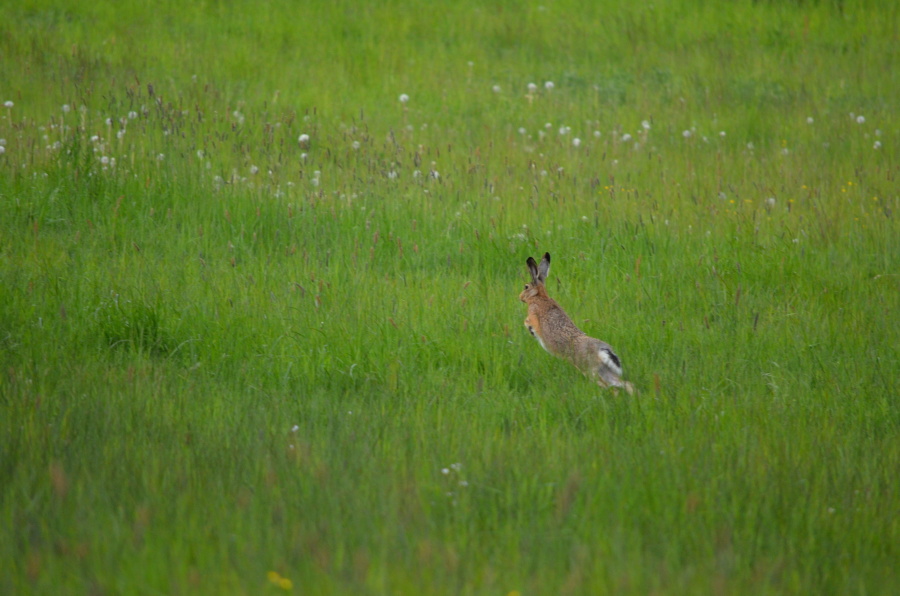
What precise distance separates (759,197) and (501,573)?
6784 mm

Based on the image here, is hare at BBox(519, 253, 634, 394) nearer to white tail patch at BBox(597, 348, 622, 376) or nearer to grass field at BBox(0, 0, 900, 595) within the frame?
white tail patch at BBox(597, 348, 622, 376)

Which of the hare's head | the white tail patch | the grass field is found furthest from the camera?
the hare's head

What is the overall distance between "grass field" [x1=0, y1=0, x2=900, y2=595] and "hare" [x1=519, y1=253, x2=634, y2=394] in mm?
→ 136

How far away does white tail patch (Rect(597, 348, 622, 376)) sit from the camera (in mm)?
4895

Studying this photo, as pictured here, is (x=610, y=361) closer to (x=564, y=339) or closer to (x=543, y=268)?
(x=564, y=339)

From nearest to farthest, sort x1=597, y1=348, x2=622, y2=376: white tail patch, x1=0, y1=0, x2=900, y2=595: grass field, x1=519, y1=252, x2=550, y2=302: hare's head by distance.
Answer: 1. x1=0, y1=0, x2=900, y2=595: grass field
2. x1=597, y1=348, x2=622, y2=376: white tail patch
3. x1=519, y1=252, x2=550, y2=302: hare's head

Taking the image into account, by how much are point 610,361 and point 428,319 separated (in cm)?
144

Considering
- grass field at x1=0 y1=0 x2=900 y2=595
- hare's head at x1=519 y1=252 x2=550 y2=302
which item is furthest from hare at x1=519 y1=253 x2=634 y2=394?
grass field at x1=0 y1=0 x2=900 y2=595

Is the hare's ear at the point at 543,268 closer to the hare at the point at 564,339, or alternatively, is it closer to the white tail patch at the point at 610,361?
the hare at the point at 564,339

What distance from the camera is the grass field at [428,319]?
121 inches

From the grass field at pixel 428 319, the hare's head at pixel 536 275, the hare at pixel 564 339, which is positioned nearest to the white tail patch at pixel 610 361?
the hare at pixel 564 339

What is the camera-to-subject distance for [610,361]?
491 centimetres

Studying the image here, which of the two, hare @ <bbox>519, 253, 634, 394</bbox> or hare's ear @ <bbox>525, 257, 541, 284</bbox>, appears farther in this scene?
hare's ear @ <bbox>525, 257, 541, 284</bbox>

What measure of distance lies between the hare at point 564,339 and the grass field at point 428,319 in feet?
0.44
